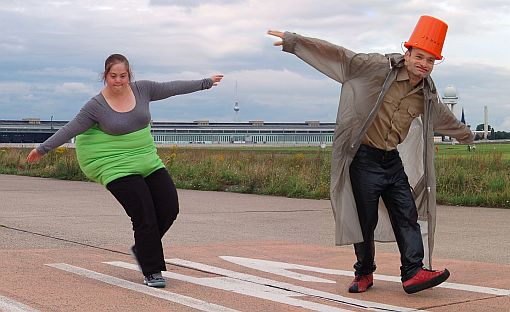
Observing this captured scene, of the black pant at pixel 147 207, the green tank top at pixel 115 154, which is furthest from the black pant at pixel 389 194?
the green tank top at pixel 115 154

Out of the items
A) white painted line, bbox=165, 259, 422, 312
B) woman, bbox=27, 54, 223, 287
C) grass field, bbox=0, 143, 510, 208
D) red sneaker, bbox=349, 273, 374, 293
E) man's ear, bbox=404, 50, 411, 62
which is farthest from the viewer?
grass field, bbox=0, 143, 510, 208

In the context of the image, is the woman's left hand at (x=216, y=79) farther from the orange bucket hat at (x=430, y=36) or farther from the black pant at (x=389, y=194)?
the orange bucket hat at (x=430, y=36)

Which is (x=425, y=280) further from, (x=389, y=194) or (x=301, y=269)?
(x=301, y=269)

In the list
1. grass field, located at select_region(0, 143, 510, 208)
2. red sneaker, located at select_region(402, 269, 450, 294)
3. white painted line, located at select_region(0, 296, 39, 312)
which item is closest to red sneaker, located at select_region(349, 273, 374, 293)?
red sneaker, located at select_region(402, 269, 450, 294)

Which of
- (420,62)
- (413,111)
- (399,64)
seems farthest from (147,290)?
(420,62)

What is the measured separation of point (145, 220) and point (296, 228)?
17.0 feet

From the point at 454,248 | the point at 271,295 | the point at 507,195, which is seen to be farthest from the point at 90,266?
the point at 507,195

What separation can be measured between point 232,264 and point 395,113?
2536mm

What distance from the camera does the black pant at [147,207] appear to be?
272 inches

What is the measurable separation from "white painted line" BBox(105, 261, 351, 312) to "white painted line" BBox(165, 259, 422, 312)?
114mm

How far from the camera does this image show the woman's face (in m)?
6.94

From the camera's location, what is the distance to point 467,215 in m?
13.4

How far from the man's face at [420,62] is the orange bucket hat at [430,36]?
0.05m

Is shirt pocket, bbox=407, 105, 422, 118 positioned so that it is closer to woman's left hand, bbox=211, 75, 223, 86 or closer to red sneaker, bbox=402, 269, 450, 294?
red sneaker, bbox=402, 269, 450, 294
